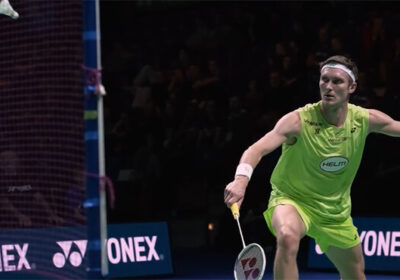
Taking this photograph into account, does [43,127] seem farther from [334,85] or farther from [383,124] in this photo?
[383,124]

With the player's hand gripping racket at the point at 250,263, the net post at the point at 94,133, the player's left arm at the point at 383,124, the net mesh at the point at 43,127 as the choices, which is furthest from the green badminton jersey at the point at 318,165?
the net mesh at the point at 43,127

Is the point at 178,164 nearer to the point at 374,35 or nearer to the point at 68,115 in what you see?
the point at 374,35

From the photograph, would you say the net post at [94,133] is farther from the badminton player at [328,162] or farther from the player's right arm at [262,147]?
the badminton player at [328,162]

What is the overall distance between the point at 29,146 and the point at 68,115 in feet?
2.74

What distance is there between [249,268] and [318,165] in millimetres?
885

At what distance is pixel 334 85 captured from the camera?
23.7 ft

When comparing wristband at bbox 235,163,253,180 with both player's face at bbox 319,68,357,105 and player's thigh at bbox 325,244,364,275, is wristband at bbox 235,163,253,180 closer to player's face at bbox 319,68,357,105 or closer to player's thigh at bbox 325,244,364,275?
player's face at bbox 319,68,357,105

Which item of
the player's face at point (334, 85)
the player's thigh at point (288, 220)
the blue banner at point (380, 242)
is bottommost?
the blue banner at point (380, 242)

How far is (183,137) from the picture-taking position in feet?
46.9

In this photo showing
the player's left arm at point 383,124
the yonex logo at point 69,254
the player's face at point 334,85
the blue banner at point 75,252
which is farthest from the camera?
the yonex logo at point 69,254

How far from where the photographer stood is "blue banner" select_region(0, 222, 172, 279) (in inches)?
397

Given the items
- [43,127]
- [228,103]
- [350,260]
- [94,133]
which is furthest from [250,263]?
[228,103]

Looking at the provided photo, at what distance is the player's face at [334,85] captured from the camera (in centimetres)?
722

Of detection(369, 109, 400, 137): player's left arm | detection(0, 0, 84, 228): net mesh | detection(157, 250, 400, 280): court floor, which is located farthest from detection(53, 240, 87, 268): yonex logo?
detection(369, 109, 400, 137): player's left arm
